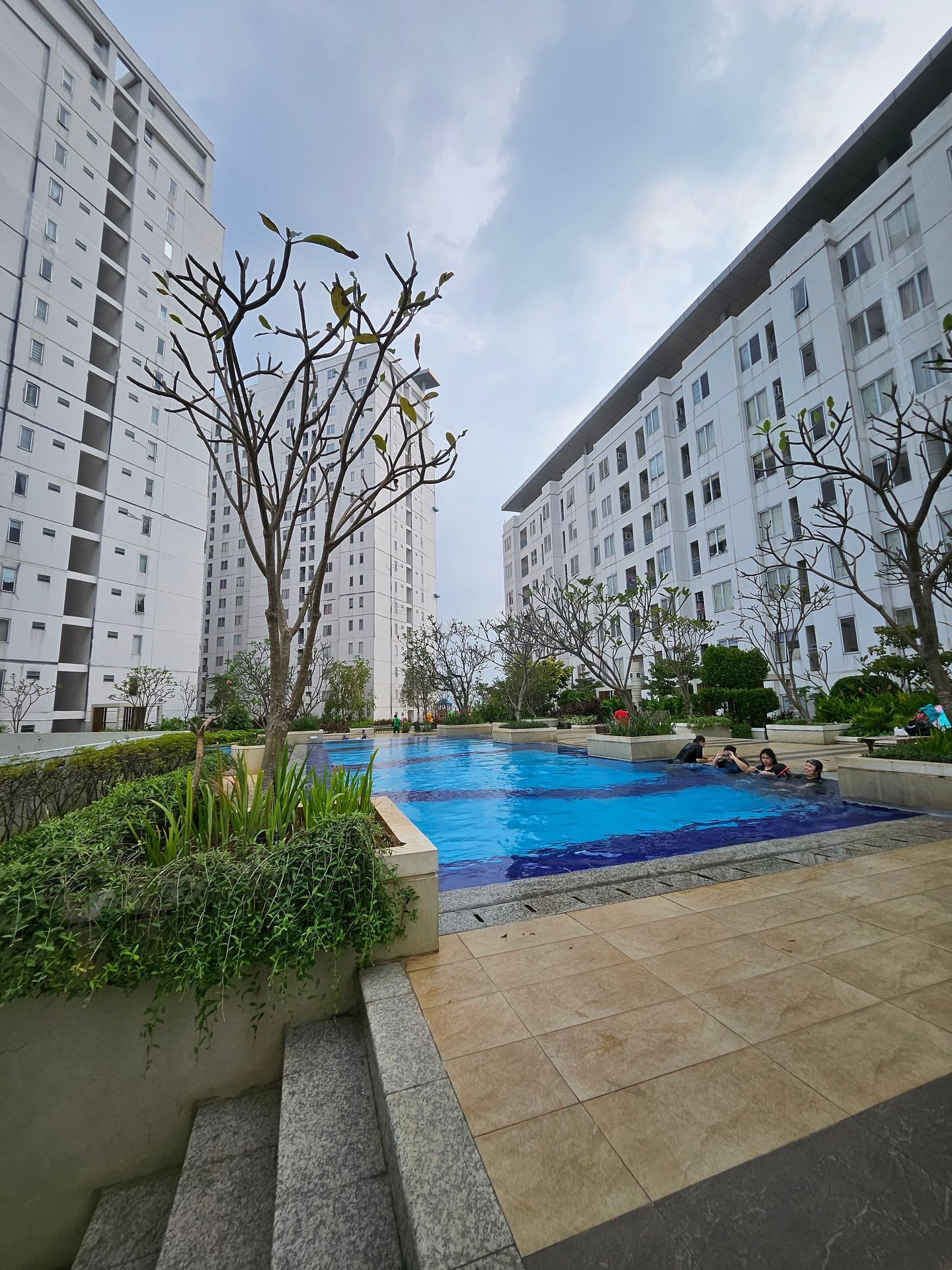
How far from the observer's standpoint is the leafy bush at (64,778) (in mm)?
6344

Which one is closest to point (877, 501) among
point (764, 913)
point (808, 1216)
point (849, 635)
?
point (849, 635)

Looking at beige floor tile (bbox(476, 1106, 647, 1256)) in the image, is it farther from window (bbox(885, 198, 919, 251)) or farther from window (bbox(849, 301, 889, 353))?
window (bbox(885, 198, 919, 251))

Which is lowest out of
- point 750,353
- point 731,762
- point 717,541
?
point 731,762

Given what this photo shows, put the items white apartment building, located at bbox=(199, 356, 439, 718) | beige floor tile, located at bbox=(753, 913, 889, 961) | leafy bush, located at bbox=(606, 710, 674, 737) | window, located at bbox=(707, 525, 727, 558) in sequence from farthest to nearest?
1. white apartment building, located at bbox=(199, 356, 439, 718)
2. window, located at bbox=(707, 525, 727, 558)
3. leafy bush, located at bbox=(606, 710, 674, 737)
4. beige floor tile, located at bbox=(753, 913, 889, 961)

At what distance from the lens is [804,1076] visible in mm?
2227

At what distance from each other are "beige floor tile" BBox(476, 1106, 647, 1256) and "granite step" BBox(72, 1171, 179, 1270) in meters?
1.75

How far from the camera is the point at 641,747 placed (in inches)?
610

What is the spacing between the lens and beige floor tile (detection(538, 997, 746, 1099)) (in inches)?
89.7

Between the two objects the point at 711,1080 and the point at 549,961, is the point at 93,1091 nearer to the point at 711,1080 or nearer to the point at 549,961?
the point at 549,961

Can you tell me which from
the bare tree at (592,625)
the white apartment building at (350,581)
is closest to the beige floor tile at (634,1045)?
the bare tree at (592,625)

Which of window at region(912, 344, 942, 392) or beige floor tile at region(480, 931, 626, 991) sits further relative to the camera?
window at region(912, 344, 942, 392)

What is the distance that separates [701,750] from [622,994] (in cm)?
1246

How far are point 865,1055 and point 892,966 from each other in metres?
1.03

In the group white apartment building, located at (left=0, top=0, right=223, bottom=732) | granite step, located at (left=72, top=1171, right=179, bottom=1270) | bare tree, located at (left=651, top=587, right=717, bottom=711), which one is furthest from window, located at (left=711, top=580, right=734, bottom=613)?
white apartment building, located at (left=0, top=0, right=223, bottom=732)
